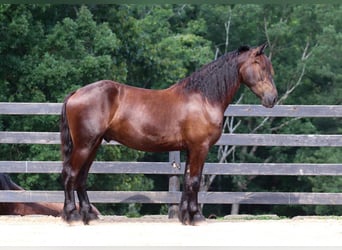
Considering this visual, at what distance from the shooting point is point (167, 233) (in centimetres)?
693

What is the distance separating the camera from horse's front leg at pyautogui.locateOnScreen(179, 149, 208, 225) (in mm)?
7590

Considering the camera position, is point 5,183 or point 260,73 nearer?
point 260,73

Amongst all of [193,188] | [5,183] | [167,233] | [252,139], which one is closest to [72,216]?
[167,233]

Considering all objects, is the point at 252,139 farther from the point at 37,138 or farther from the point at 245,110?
the point at 37,138

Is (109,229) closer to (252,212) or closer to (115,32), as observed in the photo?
(115,32)

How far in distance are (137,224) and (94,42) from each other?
10387 mm

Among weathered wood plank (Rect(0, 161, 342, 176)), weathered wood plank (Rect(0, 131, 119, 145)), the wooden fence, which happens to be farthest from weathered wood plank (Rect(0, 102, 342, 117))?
weathered wood plank (Rect(0, 161, 342, 176))

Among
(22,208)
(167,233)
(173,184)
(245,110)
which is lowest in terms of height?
(22,208)

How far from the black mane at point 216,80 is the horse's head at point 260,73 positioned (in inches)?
4.1

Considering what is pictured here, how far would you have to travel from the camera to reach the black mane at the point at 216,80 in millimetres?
7717

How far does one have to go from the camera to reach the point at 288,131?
23.5m

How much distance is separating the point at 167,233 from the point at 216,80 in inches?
69.6

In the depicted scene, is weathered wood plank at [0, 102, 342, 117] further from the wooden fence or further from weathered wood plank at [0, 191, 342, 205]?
weathered wood plank at [0, 191, 342, 205]

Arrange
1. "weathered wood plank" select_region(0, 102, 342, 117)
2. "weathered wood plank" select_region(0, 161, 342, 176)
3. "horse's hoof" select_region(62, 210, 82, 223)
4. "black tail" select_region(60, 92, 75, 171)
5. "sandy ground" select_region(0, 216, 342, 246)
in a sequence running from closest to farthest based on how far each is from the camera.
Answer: "sandy ground" select_region(0, 216, 342, 246) < "horse's hoof" select_region(62, 210, 82, 223) < "black tail" select_region(60, 92, 75, 171) < "weathered wood plank" select_region(0, 102, 342, 117) < "weathered wood plank" select_region(0, 161, 342, 176)
